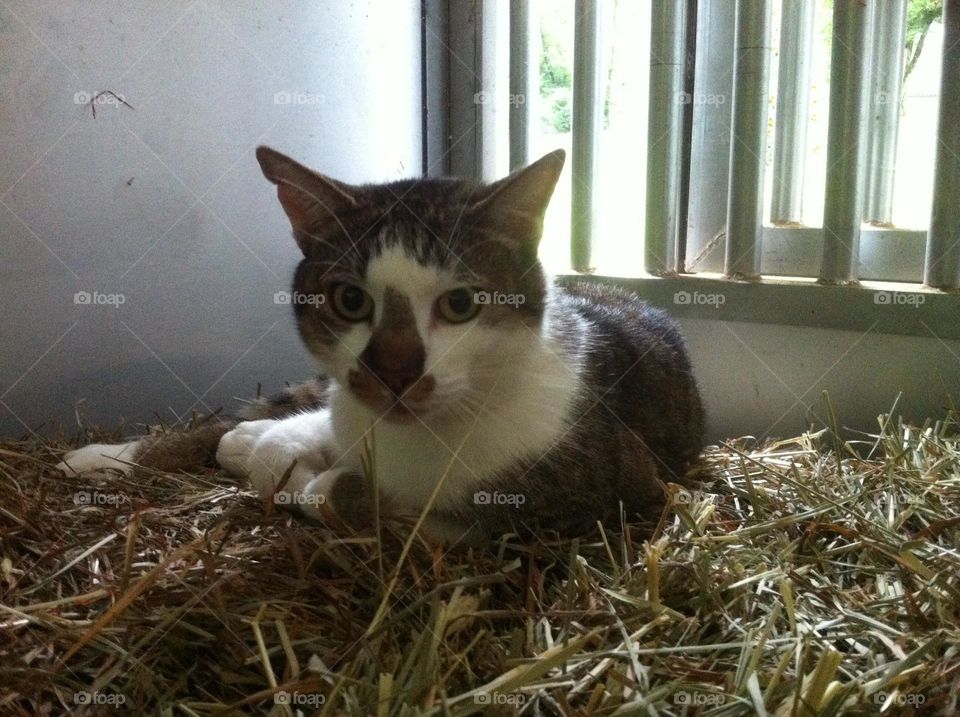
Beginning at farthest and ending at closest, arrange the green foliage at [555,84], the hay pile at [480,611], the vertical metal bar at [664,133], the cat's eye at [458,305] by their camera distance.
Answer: the green foliage at [555,84] → the vertical metal bar at [664,133] → the cat's eye at [458,305] → the hay pile at [480,611]

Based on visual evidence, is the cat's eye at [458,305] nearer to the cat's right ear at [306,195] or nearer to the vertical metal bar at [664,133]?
the cat's right ear at [306,195]

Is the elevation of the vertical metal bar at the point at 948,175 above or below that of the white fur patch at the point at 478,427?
above

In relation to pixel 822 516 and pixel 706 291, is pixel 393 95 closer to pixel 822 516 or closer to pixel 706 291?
pixel 706 291

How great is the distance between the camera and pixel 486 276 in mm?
1849

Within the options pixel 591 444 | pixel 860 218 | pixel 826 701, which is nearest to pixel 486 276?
pixel 591 444

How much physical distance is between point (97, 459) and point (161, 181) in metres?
0.94

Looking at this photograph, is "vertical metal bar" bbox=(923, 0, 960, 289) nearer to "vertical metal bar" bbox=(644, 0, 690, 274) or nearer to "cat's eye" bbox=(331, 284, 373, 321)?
"vertical metal bar" bbox=(644, 0, 690, 274)

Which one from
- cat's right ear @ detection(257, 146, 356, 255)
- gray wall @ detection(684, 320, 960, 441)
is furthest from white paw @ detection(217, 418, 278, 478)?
gray wall @ detection(684, 320, 960, 441)

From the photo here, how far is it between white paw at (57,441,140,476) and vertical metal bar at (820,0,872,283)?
7.72 ft

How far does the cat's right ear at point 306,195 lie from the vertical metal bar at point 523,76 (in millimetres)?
1369

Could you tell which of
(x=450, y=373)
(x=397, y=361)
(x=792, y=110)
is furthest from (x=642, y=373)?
(x=792, y=110)

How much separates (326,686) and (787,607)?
2.82 ft

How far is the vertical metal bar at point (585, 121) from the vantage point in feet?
9.97

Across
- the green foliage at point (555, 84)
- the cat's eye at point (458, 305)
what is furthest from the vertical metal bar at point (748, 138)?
the cat's eye at point (458, 305)
